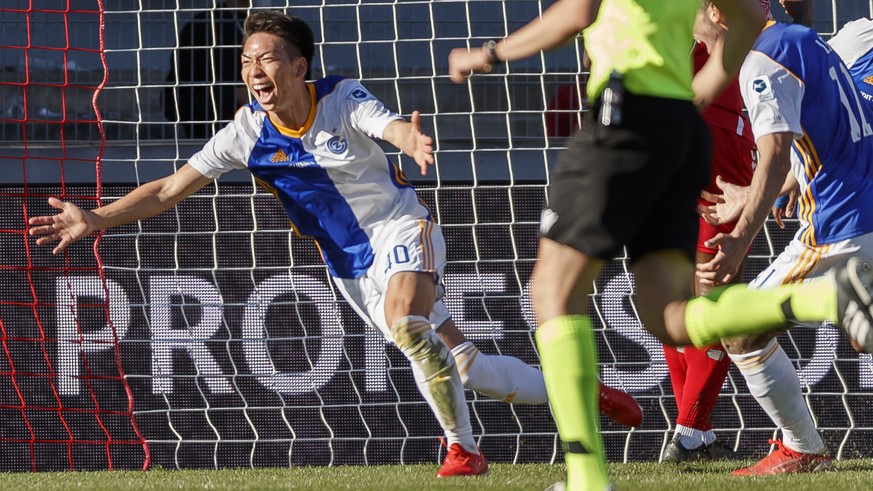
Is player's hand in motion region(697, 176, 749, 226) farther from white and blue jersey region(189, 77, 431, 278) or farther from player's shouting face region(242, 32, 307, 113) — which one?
player's shouting face region(242, 32, 307, 113)

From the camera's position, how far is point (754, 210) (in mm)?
3750

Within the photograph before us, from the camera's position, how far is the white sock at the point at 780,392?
177 inches

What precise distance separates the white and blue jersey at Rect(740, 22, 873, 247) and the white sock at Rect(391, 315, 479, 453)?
4.62 ft

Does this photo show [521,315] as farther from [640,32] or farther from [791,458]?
[640,32]

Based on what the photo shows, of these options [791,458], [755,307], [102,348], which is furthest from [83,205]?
[755,307]

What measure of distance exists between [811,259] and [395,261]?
159 cm

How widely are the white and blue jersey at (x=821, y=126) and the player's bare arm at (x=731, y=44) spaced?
21.8 inches

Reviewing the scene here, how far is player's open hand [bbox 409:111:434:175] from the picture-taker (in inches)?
149

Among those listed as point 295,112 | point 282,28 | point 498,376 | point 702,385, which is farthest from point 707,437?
point 282,28

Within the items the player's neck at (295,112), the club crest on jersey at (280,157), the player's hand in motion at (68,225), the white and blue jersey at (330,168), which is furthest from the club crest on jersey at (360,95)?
the player's hand in motion at (68,225)

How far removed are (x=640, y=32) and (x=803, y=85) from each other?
4.13ft

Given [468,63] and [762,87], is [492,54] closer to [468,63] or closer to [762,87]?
[468,63]

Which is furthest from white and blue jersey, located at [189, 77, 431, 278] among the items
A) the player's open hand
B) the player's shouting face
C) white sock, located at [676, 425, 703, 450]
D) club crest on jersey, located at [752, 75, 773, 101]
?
club crest on jersey, located at [752, 75, 773, 101]

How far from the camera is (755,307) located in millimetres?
2980
